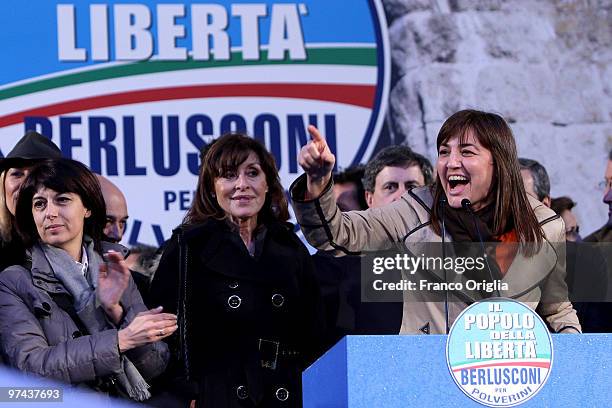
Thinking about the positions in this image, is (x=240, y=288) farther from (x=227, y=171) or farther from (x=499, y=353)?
(x=499, y=353)

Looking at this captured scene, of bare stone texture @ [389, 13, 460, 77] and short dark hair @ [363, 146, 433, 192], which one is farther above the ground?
bare stone texture @ [389, 13, 460, 77]

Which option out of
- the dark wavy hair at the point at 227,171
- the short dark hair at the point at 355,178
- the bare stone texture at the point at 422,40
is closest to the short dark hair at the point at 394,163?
the short dark hair at the point at 355,178

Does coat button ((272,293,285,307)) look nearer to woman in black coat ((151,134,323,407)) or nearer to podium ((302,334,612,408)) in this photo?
woman in black coat ((151,134,323,407))

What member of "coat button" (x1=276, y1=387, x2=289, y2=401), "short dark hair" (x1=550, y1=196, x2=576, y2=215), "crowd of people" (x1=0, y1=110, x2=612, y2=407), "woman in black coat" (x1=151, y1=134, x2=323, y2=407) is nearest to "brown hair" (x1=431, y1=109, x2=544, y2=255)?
"crowd of people" (x1=0, y1=110, x2=612, y2=407)

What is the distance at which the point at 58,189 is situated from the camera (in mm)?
3547

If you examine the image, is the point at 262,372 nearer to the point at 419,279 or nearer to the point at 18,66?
the point at 419,279

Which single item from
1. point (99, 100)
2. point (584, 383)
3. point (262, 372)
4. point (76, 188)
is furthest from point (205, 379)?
point (99, 100)

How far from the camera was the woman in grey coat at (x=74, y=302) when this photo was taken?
324cm

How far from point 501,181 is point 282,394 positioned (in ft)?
3.00

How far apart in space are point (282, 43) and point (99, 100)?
2.75ft

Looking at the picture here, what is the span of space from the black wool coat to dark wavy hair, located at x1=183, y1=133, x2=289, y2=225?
0.27ft

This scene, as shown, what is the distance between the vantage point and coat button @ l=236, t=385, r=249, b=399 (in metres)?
3.65

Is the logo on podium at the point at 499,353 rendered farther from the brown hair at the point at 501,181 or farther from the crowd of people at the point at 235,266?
the brown hair at the point at 501,181

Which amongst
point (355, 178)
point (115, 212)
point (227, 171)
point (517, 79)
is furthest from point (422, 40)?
point (227, 171)
